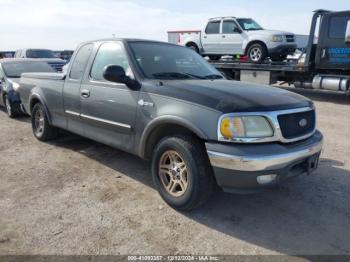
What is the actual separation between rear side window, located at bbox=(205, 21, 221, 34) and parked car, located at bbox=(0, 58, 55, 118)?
7.96 metres

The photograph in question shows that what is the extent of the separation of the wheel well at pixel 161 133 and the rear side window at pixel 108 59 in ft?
2.79

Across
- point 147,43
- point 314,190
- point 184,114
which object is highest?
point 147,43

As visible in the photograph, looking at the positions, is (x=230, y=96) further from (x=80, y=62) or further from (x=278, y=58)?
(x=278, y=58)

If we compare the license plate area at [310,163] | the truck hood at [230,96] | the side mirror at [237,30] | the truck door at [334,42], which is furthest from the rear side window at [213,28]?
the license plate area at [310,163]

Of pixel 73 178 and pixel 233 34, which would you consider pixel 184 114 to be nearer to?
pixel 73 178

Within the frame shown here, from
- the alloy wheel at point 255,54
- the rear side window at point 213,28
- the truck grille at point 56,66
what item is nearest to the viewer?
the alloy wheel at point 255,54

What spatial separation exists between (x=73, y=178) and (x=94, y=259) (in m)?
Result: 1.86

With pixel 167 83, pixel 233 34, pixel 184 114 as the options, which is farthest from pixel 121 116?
pixel 233 34

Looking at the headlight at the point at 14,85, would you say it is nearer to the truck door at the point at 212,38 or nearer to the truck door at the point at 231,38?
the truck door at the point at 231,38

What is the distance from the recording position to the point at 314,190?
4090 mm

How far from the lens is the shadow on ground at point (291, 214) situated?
304 cm

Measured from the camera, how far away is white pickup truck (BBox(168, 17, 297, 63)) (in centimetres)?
1275

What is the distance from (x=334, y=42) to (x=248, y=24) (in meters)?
4.04

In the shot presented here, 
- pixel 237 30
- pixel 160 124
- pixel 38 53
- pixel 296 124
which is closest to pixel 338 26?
pixel 237 30
